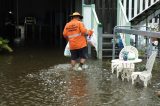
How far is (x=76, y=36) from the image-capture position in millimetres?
13844

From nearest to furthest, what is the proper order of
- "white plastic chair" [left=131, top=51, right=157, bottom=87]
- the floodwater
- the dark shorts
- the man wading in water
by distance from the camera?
the floodwater < "white plastic chair" [left=131, top=51, right=157, bottom=87] < the man wading in water < the dark shorts

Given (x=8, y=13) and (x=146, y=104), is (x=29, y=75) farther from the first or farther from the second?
(x=8, y=13)

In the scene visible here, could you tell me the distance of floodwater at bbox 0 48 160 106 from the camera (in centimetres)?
934

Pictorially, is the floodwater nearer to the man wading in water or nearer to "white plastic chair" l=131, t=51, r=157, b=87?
"white plastic chair" l=131, t=51, r=157, b=87

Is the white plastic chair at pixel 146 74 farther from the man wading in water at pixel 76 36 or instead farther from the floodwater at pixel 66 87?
the man wading in water at pixel 76 36

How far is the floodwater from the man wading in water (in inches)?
18.8

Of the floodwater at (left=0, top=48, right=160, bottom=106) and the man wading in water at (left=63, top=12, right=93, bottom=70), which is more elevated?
the man wading in water at (left=63, top=12, right=93, bottom=70)

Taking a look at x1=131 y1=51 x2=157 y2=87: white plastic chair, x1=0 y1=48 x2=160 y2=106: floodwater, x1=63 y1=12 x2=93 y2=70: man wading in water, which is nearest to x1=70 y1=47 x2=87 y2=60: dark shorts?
x1=63 y1=12 x2=93 y2=70: man wading in water

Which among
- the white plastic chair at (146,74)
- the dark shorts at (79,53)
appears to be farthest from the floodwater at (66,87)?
the dark shorts at (79,53)

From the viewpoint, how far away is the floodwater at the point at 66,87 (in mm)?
9344

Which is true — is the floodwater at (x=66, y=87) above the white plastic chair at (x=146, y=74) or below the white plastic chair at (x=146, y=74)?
below

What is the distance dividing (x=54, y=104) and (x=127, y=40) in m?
8.19

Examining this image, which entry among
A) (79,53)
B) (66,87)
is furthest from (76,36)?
(66,87)

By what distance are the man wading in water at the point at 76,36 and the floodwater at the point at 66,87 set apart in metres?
0.48
